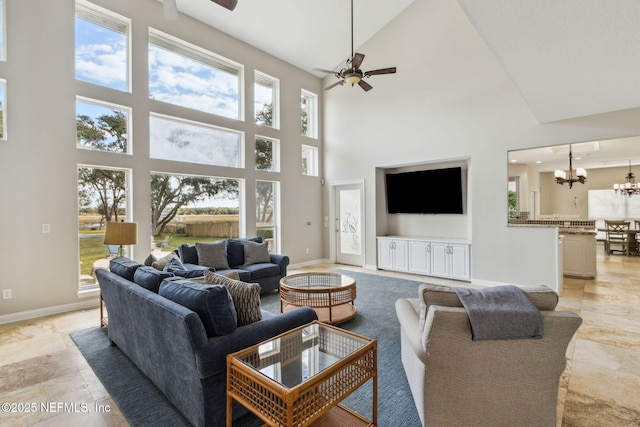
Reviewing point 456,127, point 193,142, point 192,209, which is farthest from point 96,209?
point 456,127

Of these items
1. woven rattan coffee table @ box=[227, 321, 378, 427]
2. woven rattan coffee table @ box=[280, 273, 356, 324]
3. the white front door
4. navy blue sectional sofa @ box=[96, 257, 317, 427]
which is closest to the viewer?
woven rattan coffee table @ box=[227, 321, 378, 427]

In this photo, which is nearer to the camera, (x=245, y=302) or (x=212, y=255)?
(x=245, y=302)

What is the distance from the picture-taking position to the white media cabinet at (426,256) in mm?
5566

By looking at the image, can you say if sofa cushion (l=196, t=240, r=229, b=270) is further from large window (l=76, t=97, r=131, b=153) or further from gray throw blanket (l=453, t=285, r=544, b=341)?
gray throw blanket (l=453, t=285, r=544, b=341)

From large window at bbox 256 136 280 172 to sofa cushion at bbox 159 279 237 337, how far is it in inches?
190

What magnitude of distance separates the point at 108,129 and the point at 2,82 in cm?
116

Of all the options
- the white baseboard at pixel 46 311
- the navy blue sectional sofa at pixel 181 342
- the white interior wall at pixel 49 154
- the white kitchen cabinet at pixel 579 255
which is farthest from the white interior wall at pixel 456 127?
the white baseboard at pixel 46 311

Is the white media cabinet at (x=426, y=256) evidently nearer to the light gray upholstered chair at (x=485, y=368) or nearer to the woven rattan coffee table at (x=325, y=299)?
the woven rattan coffee table at (x=325, y=299)

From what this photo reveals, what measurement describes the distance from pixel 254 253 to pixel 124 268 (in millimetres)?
2499

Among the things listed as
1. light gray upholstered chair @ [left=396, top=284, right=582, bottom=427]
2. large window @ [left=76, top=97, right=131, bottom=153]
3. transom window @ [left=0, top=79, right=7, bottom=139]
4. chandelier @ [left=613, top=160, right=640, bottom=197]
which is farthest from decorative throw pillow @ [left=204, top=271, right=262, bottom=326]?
chandelier @ [left=613, top=160, right=640, bottom=197]

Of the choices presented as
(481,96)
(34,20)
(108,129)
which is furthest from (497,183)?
(34,20)

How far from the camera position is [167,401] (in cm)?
213

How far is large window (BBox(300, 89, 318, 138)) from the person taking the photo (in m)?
7.65

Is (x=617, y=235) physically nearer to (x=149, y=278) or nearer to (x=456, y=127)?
(x=456, y=127)
